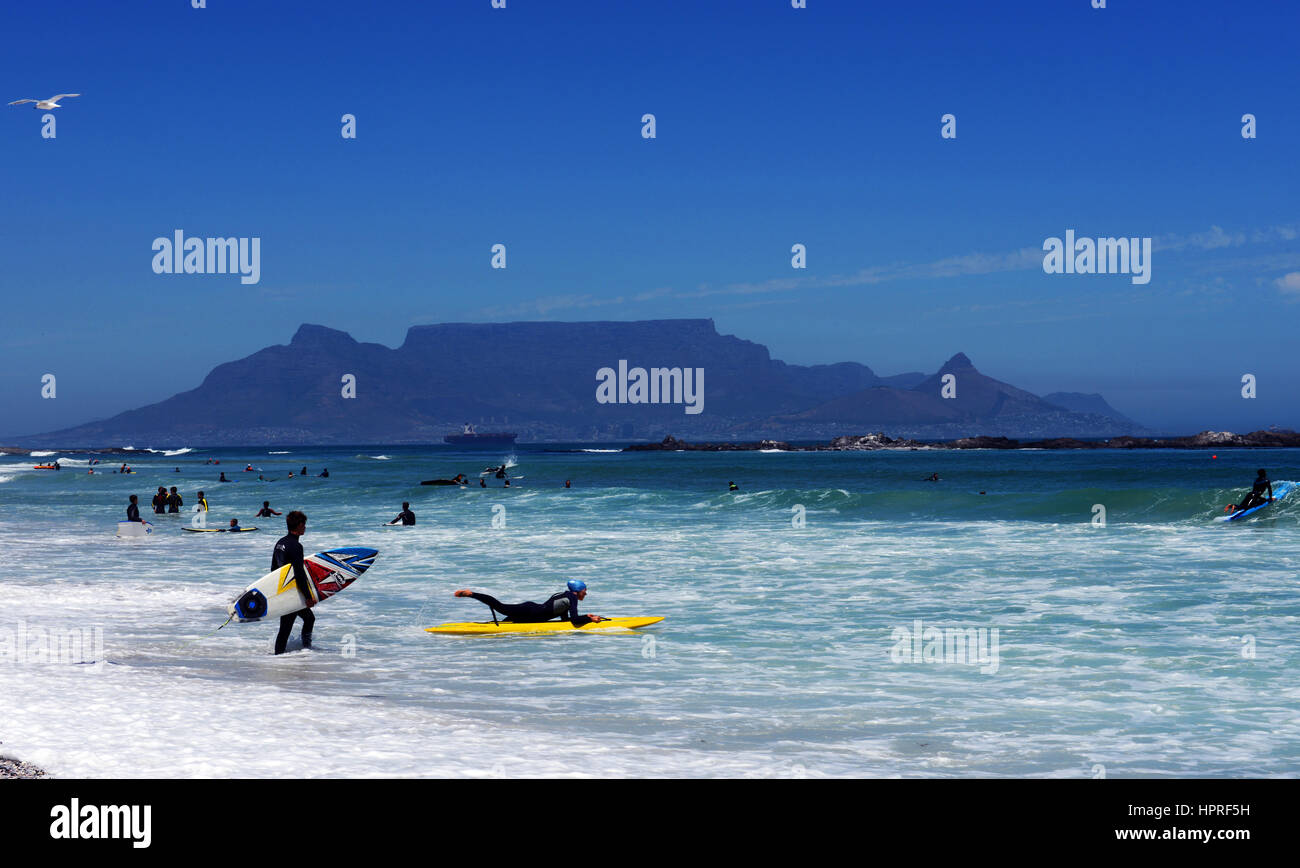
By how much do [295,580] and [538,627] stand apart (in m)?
3.51

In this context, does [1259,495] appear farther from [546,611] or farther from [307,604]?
[307,604]

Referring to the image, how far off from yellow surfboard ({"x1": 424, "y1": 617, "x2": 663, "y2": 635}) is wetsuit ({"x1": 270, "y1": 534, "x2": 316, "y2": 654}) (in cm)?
208

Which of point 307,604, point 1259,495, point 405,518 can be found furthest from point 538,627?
point 1259,495

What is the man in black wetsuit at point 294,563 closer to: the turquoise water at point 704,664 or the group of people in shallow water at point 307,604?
the group of people in shallow water at point 307,604

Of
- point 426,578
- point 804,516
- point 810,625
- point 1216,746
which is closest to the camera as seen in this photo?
point 1216,746

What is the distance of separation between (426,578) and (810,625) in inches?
394

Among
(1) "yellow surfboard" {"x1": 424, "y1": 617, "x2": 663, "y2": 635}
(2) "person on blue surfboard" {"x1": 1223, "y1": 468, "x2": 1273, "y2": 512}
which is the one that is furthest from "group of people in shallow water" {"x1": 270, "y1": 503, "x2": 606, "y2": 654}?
(2) "person on blue surfboard" {"x1": 1223, "y1": 468, "x2": 1273, "y2": 512}

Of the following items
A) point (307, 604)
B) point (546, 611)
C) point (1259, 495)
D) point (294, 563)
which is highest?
point (294, 563)

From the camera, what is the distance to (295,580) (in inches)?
536

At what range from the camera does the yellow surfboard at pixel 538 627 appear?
599 inches
